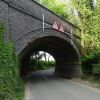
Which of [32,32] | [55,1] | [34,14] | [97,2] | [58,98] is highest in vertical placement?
[55,1]

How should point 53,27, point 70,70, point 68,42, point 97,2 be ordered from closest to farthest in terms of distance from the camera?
point 53,27
point 68,42
point 97,2
point 70,70

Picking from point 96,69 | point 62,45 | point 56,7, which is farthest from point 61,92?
point 56,7

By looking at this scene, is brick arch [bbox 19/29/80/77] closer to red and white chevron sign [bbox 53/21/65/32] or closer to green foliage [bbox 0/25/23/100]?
red and white chevron sign [bbox 53/21/65/32]

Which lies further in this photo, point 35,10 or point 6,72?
point 35,10

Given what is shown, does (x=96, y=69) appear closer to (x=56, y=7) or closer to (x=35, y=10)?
(x=35, y=10)

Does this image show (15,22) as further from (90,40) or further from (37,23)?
(90,40)

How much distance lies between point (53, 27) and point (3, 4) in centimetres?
800

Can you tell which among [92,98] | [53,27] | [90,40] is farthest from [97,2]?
[92,98]

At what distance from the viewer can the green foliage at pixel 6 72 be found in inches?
479

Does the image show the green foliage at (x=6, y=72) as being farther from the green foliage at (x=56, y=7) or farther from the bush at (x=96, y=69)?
the green foliage at (x=56, y=7)

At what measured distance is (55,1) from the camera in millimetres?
43594

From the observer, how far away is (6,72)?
532 inches

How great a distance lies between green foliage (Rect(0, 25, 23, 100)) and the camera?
1216 centimetres

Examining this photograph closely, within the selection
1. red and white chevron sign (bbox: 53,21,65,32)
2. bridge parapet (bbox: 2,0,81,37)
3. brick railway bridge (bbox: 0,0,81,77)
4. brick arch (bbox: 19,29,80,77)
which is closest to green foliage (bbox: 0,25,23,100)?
brick railway bridge (bbox: 0,0,81,77)
